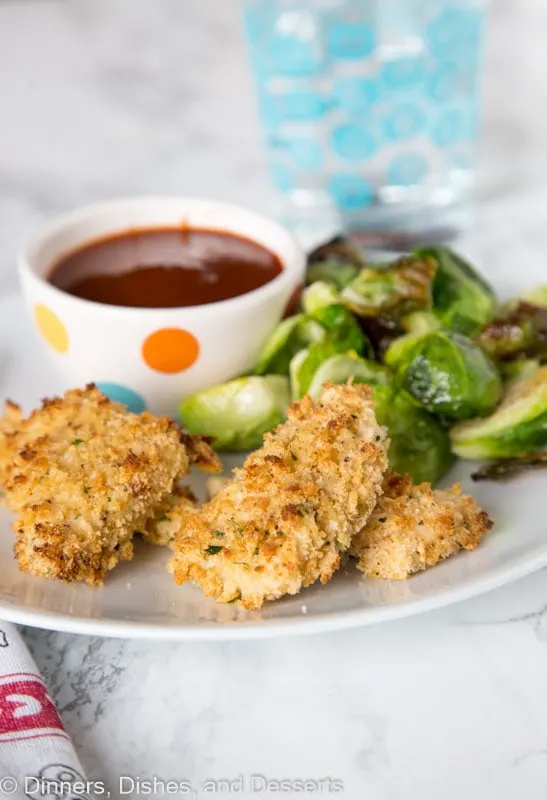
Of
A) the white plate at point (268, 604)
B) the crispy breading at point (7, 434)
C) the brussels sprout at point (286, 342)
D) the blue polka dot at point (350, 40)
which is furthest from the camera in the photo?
the blue polka dot at point (350, 40)

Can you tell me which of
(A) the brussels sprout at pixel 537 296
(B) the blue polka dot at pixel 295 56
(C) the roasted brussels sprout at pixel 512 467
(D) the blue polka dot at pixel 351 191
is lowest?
(D) the blue polka dot at pixel 351 191

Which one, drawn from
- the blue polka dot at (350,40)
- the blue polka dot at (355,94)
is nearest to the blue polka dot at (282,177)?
the blue polka dot at (355,94)

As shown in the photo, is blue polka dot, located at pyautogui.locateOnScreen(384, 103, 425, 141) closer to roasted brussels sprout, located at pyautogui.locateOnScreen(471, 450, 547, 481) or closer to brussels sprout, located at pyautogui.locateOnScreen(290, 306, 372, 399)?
brussels sprout, located at pyautogui.locateOnScreen(290, 306, 372, 399)

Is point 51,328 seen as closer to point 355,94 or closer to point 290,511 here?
point 290,511

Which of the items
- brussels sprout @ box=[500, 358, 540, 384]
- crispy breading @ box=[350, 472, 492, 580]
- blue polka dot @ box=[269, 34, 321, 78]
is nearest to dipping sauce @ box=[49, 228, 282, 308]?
brussels sprout @ box=[500, 358, 540, 384]

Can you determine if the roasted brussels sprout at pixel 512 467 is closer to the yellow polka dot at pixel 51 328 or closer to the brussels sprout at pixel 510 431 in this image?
the brussels sprout at pixel 510 431

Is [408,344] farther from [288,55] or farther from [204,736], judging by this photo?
[288,55]
